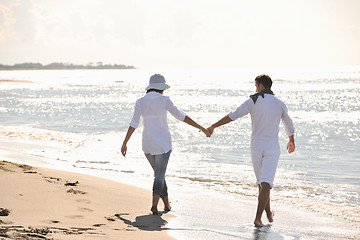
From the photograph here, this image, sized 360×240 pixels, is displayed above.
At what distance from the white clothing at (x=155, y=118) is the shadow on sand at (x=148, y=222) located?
84 cm

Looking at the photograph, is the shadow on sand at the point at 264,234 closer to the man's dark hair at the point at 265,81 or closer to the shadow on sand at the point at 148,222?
the shadow on sand at the point at 148,222

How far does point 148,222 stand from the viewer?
5805mm

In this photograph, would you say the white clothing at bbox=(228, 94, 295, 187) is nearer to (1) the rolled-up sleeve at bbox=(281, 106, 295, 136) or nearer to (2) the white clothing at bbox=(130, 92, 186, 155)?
(1) the rolled-up sleeve at bbox=(281, 106, 295, 136)

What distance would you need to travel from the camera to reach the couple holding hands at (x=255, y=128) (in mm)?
5852

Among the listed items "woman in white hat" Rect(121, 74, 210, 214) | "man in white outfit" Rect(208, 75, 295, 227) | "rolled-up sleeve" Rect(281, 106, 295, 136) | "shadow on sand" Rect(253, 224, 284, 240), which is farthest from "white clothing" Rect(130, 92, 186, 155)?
"shadow on sand" Rect(253, 224, 284, 240)

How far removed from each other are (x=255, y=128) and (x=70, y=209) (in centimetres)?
249

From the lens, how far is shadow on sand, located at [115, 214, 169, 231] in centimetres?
552

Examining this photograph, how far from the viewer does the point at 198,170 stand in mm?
10828

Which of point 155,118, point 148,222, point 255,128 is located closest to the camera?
point 148,222

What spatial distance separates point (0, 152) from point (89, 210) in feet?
21.5

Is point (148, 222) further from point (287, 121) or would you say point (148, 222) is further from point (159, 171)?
point (287, 121)

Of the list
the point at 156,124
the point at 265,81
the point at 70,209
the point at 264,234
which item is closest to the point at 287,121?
the point at 265,81

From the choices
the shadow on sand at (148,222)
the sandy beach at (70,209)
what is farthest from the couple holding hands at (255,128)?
the sandy beach at (70,209)

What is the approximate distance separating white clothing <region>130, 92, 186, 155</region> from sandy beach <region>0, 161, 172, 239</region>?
35.9 inches
